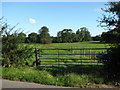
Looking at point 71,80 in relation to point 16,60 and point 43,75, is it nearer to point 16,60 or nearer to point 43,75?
point 43,75

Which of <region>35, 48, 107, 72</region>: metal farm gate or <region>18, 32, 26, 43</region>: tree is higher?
<region>18, 32, 26, 43</region>: tree

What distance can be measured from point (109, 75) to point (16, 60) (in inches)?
184

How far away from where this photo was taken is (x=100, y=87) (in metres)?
5.04

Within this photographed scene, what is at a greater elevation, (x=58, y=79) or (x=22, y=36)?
(x=22, y=36)

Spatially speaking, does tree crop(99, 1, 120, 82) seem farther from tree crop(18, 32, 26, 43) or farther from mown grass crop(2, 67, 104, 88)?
tree crop(18, 32, 26, 43)

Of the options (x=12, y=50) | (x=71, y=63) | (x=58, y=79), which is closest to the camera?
(x=58, y=79)

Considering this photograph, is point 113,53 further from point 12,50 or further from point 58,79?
point 12,50

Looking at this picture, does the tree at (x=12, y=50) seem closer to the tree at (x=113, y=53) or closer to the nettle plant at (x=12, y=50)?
the nettle plant at (x=12, y=50)

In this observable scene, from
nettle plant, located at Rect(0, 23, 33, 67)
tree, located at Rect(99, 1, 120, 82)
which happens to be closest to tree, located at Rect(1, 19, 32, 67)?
nettle plant, located at Rect(0, 23, 33, 67)

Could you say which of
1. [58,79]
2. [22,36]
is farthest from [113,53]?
[22,36]

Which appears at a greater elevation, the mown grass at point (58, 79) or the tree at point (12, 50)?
the tree at point (12, 50)

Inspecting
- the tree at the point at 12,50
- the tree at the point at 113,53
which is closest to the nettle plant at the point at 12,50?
the tree at the point at 12,50

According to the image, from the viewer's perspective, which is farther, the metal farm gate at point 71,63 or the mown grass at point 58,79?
the metal farm gate at point 71,63

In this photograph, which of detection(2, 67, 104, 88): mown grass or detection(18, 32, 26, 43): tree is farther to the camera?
detection(18, 32, 26, 43): tree
